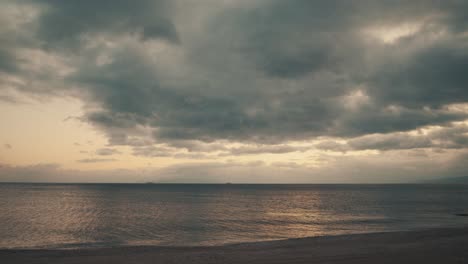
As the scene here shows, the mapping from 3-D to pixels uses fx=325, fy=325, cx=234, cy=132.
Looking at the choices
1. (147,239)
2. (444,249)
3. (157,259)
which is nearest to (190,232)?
(147,239)

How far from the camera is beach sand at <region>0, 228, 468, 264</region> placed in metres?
24.0

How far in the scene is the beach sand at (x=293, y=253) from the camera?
2402 cm

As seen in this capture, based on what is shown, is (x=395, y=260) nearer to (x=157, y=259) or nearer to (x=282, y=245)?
(x=282, y=245)

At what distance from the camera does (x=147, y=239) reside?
3856cm

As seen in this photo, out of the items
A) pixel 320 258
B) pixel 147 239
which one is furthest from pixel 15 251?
pixel 320 258

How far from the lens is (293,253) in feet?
87.5

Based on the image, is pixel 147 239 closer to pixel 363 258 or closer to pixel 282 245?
pixel 282 245

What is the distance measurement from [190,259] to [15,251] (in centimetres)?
1734

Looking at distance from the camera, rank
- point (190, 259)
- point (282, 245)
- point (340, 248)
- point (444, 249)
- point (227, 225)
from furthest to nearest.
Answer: point (227, 225)
point (282, 245)
point (340, 248)
point (444, 249)
point (190, 259)

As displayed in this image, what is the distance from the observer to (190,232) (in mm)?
43406

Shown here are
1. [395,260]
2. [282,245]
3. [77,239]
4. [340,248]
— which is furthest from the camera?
[77,239]

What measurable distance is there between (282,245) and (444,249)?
13.6 metres

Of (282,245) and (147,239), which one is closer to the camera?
(282,245)

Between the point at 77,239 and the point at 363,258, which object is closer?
the point at 363,258
